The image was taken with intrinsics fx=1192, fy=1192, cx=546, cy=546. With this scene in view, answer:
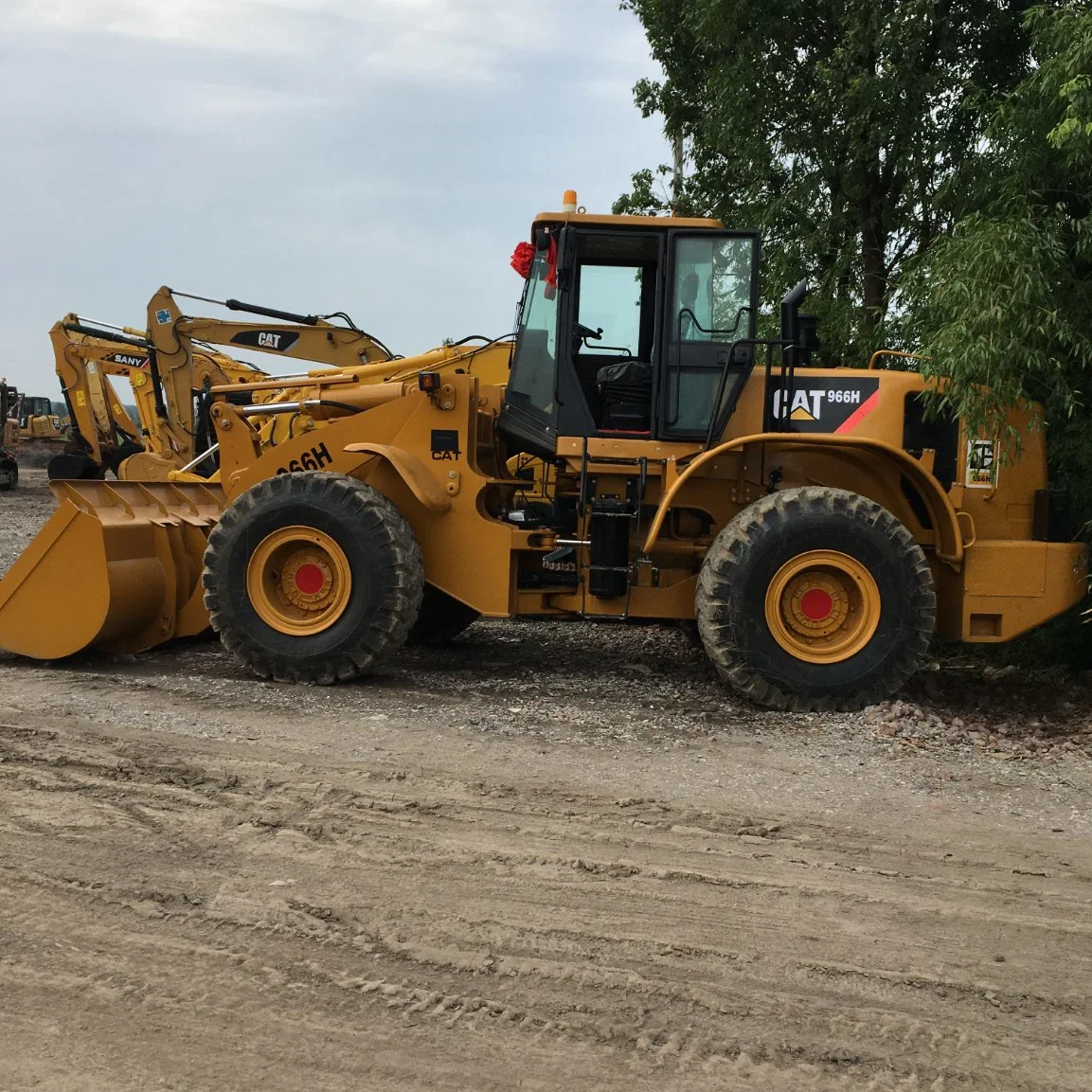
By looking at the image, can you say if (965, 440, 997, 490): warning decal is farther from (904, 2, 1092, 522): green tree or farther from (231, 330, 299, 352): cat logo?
(231, 330, 299, 352): cat logo

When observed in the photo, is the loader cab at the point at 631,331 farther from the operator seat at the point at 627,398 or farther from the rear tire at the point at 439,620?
the rear tire at the point at 439,620

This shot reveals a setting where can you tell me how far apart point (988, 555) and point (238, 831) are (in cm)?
468

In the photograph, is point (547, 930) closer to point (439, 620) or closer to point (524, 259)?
point (524, 259)

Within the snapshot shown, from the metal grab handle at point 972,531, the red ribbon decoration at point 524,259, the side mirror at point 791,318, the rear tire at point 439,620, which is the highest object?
the red ribbon decoration at point 524,259

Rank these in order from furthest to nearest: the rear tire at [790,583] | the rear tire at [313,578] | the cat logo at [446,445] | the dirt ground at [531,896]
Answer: the cat logo at [446,445] → the rear tire at [313,578] → the rear tire at [790,583] → the dirt ground at [531,896]

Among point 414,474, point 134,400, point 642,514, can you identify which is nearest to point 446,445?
point 414,474

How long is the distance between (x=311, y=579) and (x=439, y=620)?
187cm

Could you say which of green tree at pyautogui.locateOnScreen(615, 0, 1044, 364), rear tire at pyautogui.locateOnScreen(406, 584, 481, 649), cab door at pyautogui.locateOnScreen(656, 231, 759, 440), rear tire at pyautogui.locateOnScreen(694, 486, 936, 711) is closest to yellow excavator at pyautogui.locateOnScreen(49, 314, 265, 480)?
rear tire at pyautogui.locateOnScreen(406, 584, 481, 649)

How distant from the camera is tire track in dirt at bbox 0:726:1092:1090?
10.3 ft

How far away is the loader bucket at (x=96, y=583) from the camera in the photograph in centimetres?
749

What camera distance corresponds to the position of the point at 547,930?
12.3 ft

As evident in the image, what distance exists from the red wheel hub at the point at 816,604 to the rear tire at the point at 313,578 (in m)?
2.31

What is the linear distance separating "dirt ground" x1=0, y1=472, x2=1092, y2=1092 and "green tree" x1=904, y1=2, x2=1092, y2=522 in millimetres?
1979

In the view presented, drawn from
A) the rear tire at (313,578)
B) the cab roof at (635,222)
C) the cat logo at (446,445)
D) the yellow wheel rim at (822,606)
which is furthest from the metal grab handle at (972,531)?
the rear tire at (313,578)
